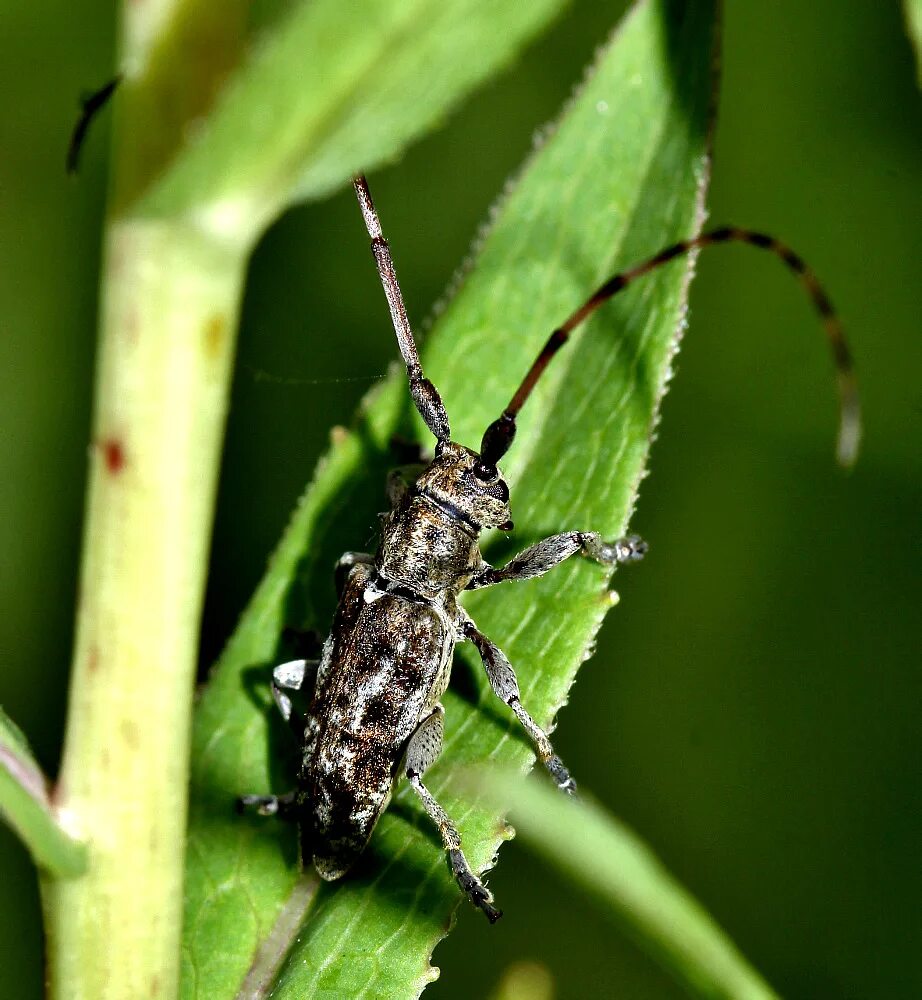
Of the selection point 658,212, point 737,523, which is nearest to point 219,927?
point 658,212

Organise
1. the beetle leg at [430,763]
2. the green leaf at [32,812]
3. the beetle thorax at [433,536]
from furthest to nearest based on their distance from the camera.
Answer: the beetle thorax at [433,536]
the beetle leg at [430,763]
the green leaf at [32,812]

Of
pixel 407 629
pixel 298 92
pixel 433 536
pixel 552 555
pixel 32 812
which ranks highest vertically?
pixel 298 92

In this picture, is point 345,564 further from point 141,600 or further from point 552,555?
point 141,600

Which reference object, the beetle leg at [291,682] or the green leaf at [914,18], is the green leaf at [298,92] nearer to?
the green leaf at [914,18]

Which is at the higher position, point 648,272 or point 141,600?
point 648,272

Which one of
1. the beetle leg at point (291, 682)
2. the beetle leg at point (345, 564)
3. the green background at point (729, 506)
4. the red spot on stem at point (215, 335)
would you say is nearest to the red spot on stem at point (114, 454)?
the red spot on stem at point (215, 335)

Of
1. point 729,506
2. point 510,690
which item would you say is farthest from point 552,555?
Result: point 729,506

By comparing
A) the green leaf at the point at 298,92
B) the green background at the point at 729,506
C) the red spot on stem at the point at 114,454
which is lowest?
the green background at the point at 729,506
